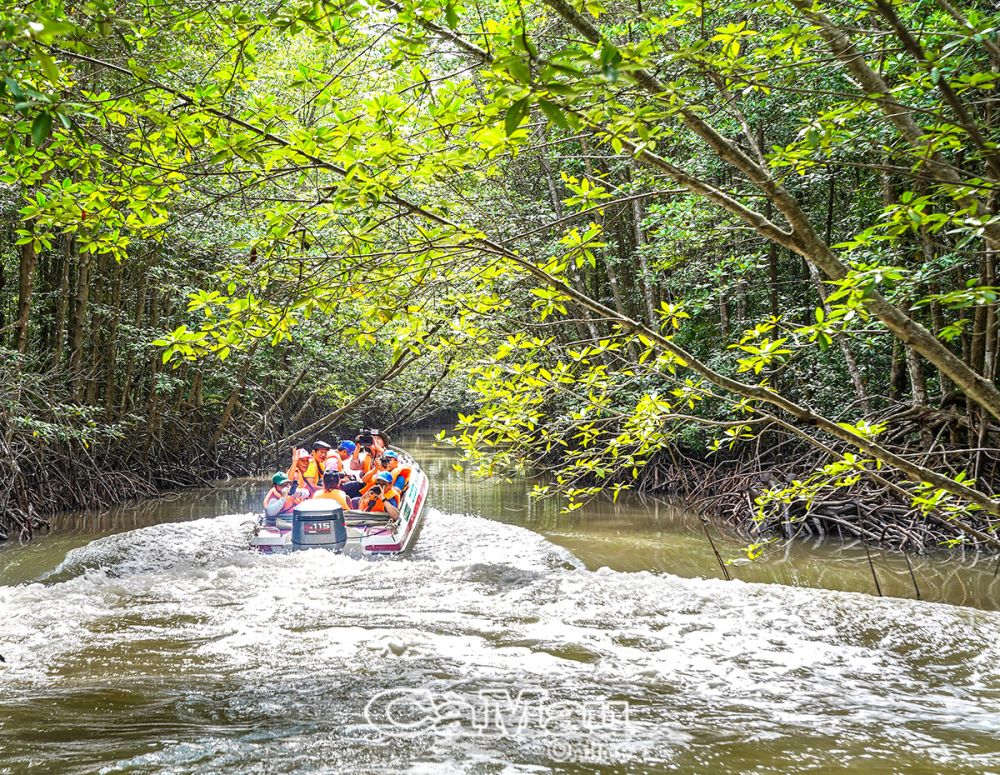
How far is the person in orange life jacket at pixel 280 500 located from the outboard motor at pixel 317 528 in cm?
45

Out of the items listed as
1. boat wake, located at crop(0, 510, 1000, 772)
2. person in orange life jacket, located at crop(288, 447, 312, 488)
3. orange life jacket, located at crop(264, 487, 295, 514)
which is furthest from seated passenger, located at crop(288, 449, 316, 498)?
boat wake, located at crop(0, 510, 1000, 772)

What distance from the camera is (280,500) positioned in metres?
7.77

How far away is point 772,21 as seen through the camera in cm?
686

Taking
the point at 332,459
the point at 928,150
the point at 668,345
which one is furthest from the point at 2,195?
the point at 928,150

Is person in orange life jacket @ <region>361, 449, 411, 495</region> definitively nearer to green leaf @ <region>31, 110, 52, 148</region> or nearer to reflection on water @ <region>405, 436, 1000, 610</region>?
reflection on water @ <region>405, 436, 1000, 610</region>

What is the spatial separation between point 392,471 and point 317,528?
6.41 ft

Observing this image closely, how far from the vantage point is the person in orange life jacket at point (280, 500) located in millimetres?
7605

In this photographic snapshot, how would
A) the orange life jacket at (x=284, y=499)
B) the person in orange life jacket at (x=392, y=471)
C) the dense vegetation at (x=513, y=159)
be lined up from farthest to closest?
Answer: the person in orange life jacket at (x=392, y=471) < the orange life jacket at (x=284, y=499) < the dense vegetation at (x=513, y=159)

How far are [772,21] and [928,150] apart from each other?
5367mm

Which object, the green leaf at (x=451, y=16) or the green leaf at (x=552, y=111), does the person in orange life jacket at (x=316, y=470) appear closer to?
the green leaf at (x=451, y=16)

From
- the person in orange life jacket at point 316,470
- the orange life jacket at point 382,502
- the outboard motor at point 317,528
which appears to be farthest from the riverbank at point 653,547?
the outboard motor at point 317,528

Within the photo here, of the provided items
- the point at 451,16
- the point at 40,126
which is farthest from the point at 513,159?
the point at 40,126

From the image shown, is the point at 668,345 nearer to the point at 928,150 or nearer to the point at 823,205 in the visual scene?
the point at 928,150

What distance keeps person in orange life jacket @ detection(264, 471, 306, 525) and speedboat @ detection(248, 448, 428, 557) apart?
7cm
